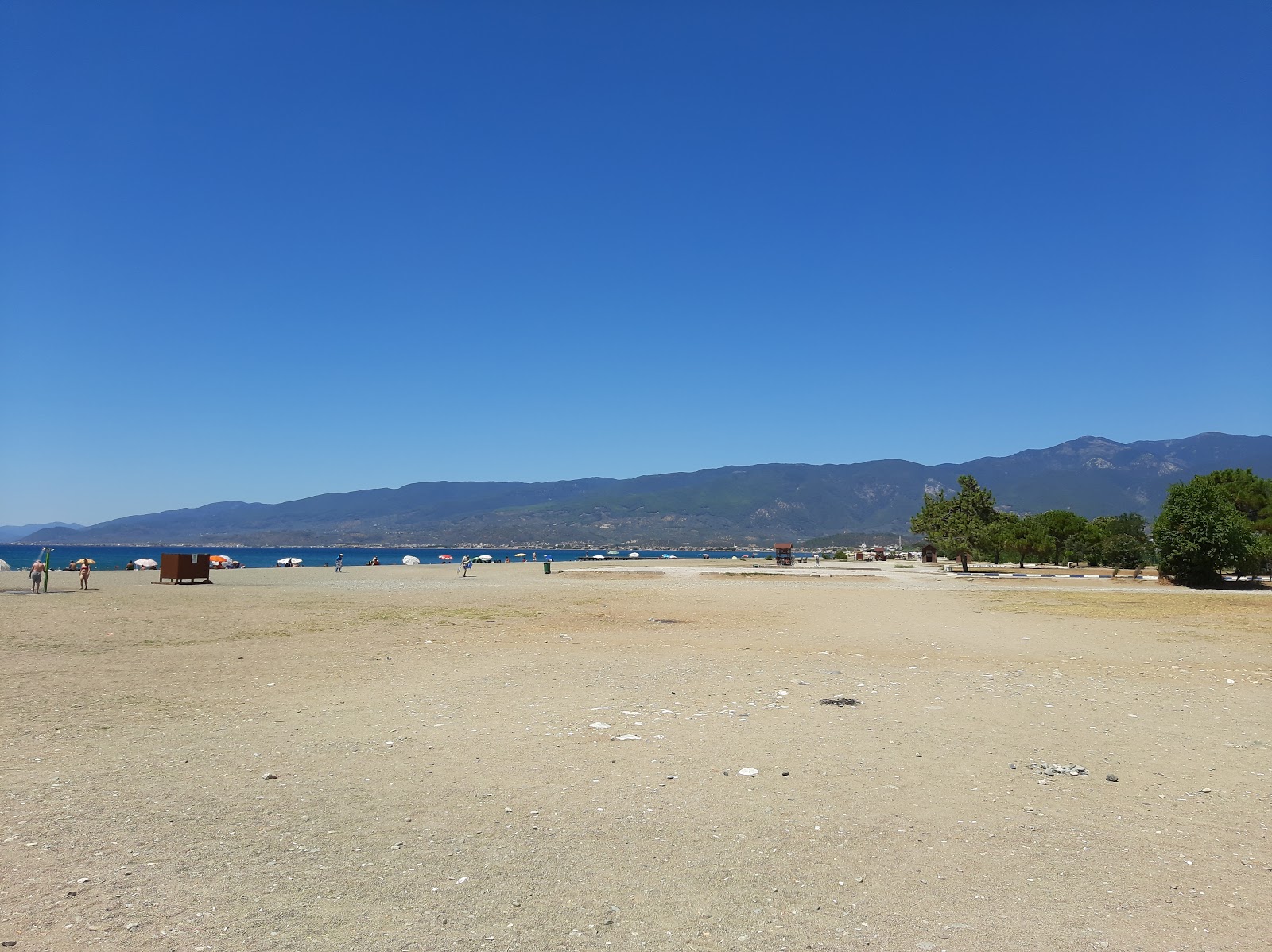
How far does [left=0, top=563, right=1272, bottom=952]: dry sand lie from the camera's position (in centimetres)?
509

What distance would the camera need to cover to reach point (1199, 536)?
145 feet

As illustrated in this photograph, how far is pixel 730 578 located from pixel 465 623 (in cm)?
3514

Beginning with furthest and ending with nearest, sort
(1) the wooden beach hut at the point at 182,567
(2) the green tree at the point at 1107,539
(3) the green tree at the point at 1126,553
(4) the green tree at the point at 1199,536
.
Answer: (2) the green tree at the point at 1107,539 < (3) the green tree at the point at 1126,553 < (1) the wooden beach hut at the point at 182,567 < (4) the green tree at the point at 1199,536

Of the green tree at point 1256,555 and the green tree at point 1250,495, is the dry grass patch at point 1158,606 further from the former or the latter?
the green tree at point 1250,495

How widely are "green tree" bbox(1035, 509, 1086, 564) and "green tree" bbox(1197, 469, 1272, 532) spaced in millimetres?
26823

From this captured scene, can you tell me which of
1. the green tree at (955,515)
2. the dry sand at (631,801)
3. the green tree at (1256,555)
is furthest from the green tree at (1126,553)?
the dry sand at (631,801)

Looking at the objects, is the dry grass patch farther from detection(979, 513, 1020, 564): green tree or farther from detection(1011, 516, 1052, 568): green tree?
detection(1011, 516, 1052, 568): green tree

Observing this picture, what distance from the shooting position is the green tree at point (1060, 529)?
9069 cm

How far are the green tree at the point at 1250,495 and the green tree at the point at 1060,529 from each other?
26.8m

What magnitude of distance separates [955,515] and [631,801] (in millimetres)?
77265

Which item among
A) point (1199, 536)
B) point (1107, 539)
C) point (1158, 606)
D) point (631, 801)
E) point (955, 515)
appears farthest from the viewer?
point (1107, 539)

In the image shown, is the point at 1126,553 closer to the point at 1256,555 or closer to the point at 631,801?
the point at 1256,555

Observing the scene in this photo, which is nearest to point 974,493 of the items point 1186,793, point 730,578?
point 730,578

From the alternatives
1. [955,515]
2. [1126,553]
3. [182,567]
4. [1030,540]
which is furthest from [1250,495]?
[182,567]
